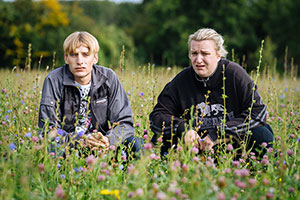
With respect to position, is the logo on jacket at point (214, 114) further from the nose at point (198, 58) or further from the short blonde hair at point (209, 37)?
the short blonde hair at point (209, 37)

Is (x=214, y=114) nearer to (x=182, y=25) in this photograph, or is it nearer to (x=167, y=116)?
(x=167, y=116)

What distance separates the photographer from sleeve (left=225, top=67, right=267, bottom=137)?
3033mm

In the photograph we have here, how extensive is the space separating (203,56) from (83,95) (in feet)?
4.18

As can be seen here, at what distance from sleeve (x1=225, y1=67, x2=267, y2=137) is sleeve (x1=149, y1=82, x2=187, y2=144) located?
0.48 metres

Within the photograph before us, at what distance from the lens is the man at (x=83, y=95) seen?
3.09 metres

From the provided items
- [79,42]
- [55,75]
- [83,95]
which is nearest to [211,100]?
[83,95]

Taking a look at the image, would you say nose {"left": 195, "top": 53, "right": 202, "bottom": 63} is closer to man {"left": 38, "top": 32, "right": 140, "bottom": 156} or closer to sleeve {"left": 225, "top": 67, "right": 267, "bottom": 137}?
sleeve {"left": 225, "top": 67, "right": 267, "bottom": 137}

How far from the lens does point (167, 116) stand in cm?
324

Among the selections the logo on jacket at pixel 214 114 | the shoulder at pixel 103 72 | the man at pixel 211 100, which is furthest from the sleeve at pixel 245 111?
the shoulder at pixel 103 72

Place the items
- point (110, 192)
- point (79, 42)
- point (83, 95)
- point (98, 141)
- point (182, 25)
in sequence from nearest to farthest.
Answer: point (110, 192)
point (98, 141)
point (79, 42)
point (83, 95)
point (182, 25)

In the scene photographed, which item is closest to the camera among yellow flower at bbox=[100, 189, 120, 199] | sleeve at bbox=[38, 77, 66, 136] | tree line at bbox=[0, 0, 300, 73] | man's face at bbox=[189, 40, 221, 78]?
yellow flower at bbox=[100, 189, 120, 199]

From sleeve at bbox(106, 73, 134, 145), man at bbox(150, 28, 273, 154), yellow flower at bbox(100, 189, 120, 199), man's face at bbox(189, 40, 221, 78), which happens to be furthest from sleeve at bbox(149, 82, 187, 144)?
yellow flower at bbox(100, 189, 120, 199)

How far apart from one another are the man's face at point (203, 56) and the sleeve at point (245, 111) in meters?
0.31

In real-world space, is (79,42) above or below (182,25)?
below
